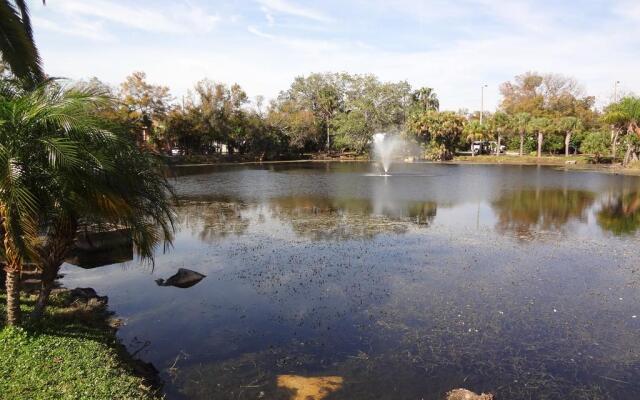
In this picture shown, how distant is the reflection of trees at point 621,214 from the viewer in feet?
71.0

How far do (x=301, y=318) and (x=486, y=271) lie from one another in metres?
6.59

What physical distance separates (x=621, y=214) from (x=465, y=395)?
2261 cm

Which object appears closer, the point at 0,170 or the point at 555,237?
the point at 0,170

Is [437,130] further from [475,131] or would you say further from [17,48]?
[17,48]

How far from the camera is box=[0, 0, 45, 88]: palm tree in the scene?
32.8 feet

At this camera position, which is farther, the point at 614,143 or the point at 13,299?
the point at 614,143

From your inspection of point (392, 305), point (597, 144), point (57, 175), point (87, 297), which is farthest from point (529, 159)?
point (57, 175)

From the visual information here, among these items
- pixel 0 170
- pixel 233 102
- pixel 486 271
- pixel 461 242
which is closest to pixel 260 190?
pixel 461 242

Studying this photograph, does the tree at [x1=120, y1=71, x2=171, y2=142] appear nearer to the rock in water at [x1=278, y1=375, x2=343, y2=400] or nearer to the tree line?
the tree line

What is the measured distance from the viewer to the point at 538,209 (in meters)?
27.1

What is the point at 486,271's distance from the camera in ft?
48.5

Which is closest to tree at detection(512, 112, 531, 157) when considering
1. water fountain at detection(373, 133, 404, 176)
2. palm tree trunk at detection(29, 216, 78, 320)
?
water fountain at detection(373, 133, 404, 176)

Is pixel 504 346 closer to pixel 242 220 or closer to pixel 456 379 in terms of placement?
pixel 456 379

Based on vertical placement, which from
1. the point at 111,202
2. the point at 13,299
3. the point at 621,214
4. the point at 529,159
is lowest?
the point at 621,214
